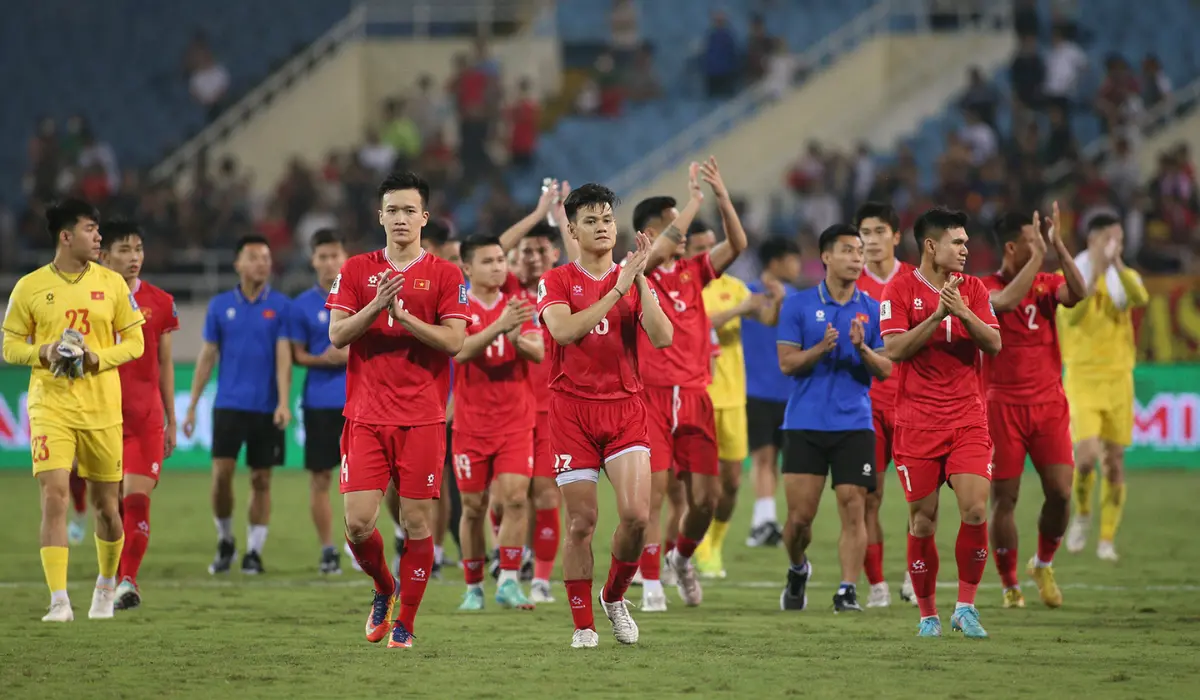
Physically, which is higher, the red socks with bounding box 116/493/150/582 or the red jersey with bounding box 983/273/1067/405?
the red jersey with bounding box 983/273/1067/405

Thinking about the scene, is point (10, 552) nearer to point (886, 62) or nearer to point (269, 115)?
point (269, 115)

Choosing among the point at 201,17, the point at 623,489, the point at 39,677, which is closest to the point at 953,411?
the point at 623,489

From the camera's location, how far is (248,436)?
14.3 metres

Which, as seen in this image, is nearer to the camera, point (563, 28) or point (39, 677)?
point (39, 677)

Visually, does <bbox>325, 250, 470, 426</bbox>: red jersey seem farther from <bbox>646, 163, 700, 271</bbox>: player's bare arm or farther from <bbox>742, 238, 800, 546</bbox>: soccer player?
<bbox>742, 238, 800, 546</bbox>: soccer player

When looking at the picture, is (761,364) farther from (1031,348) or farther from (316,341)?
(1031,348)

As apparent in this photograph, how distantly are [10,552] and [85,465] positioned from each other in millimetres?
5116

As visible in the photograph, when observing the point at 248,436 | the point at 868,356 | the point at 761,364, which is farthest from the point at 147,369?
the point at 761,364

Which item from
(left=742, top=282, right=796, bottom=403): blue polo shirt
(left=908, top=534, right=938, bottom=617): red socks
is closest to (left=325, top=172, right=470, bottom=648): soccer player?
(left=908, top=534, right=938, bottom=617): red socks

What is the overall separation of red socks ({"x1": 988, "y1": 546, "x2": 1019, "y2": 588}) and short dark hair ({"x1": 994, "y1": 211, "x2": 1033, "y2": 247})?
210cm

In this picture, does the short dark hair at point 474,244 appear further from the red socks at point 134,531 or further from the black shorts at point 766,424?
the black shorts at point 766,424

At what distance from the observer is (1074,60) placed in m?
27.9

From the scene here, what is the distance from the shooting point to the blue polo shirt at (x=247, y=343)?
14.3 meters

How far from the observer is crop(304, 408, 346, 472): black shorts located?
46.8 feet
